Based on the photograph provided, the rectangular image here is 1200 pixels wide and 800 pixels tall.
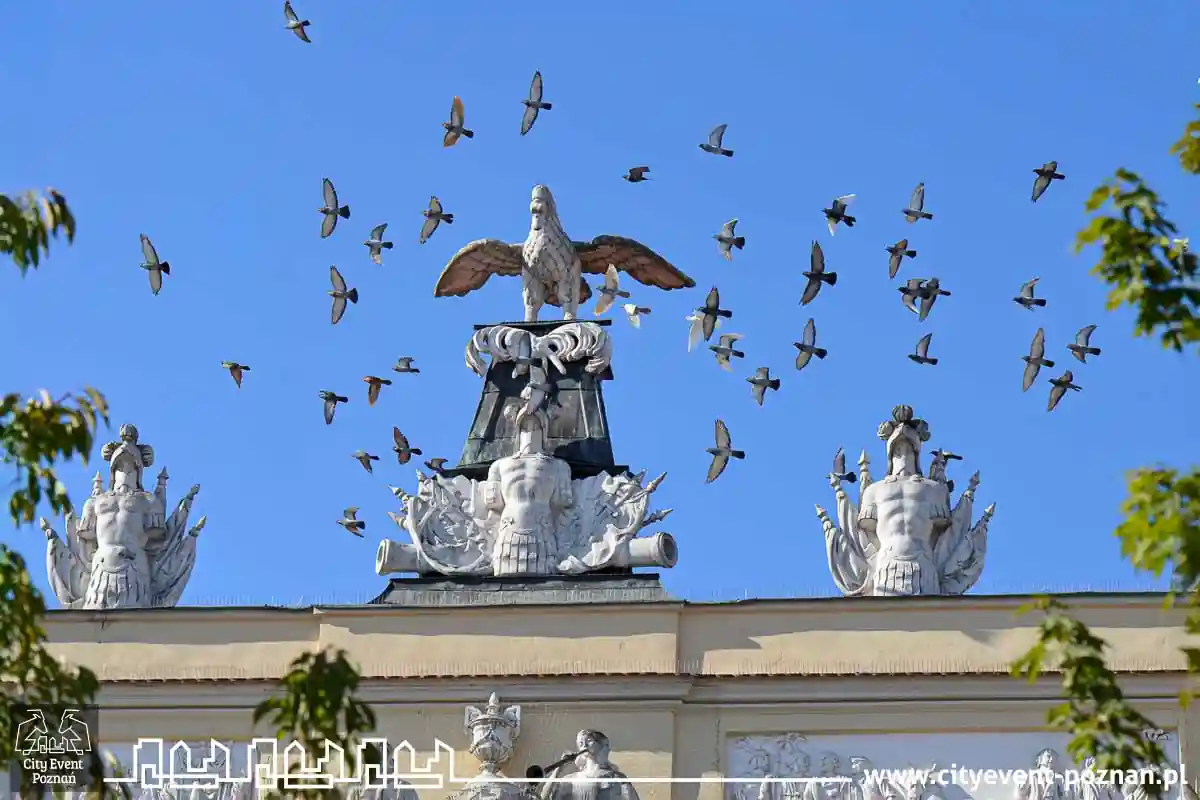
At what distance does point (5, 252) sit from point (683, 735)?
9581 mm

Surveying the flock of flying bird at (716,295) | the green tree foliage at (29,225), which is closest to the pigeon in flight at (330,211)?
the flock of flying bird at (716,295)

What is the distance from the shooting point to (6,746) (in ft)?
46.5

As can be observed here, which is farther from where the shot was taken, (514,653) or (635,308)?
(635,308)

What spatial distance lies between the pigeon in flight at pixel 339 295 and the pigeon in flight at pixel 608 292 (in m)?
2.58

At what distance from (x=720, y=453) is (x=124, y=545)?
16.6 ft

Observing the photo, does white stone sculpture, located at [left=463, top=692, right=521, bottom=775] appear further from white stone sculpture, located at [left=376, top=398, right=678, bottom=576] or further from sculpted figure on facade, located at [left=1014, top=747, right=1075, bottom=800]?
sculpted figure on facade, located at [left=1014, top=747, right=1075, bottom=800]

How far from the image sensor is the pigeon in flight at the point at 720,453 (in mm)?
24438

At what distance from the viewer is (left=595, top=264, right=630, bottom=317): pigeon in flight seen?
2473 centimetres

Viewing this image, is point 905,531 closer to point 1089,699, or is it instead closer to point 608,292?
point 608,292

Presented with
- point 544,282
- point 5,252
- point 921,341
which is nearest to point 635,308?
point 544,282

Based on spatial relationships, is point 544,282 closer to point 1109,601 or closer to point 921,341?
point 921,341

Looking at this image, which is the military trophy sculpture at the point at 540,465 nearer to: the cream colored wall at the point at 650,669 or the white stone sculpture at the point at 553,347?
the white stone sculpture at the point at 553,347

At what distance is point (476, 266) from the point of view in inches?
990

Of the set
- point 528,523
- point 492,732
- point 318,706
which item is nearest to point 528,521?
point 528,523
